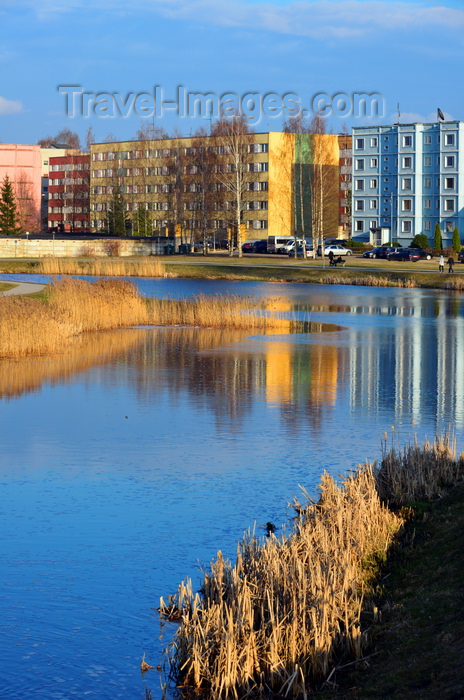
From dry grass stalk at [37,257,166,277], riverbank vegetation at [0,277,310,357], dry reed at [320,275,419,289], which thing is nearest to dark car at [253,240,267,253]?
dry grass stalk at [37,257,166,277]

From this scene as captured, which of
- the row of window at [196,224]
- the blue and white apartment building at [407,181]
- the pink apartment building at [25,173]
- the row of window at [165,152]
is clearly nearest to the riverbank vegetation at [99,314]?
the blue and white apartment building at [407,181]

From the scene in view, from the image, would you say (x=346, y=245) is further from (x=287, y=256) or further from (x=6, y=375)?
(x=6, y=375)

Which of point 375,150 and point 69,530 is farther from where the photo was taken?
point 375,150

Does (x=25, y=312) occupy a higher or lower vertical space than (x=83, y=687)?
higher

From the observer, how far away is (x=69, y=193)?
529 ft

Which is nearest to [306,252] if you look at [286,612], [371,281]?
[371,281]

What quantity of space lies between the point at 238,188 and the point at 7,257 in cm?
2349

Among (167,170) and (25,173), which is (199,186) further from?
(25,173)

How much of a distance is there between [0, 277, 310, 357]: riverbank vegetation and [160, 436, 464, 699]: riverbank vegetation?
765 inches

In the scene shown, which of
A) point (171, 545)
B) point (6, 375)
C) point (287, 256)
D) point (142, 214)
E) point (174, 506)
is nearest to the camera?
point (171, 545)

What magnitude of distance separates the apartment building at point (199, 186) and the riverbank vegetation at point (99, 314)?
72.0 meters

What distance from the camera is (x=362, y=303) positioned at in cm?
5253

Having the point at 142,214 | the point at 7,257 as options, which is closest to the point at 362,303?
the point at 7,257

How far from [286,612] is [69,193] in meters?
157
